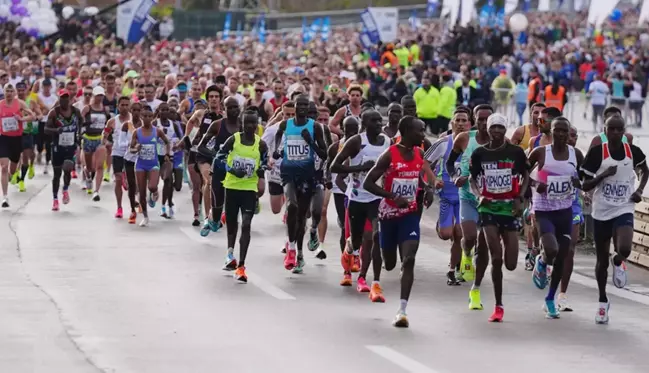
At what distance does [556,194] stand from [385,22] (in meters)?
33.3

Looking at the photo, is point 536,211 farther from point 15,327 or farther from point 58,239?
point 58,239

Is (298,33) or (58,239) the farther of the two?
(298,33)

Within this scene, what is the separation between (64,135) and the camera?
25000 mm

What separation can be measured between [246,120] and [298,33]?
57.3 metres

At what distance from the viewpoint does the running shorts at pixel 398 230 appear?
556 inches

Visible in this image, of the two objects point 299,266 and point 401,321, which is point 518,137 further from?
point 401,321

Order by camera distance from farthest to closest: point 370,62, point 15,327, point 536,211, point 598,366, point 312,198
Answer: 1. point 370,62
2. point 312,198
3. point 536,211
4. point 15,327
5. point 598,366

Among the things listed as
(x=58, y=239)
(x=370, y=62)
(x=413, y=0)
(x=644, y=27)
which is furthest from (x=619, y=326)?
(x=413, y=0)

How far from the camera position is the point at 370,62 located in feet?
151

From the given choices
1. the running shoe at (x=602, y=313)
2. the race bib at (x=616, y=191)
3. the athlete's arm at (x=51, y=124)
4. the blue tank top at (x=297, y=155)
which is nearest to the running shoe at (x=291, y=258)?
the blue tank top at (x=297, y=155)

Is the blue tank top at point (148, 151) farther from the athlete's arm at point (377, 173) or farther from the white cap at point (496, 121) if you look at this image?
the white cap at point (496, 121)

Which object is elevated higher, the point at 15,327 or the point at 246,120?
the point at 246,120

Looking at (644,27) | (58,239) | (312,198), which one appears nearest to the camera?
(312,198)

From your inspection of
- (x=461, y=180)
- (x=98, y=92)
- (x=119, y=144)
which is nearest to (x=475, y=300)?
(x=461, y=180)
